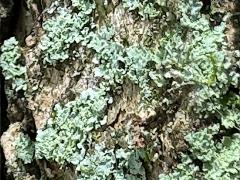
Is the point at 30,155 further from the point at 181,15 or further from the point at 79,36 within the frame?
the point at 181,15

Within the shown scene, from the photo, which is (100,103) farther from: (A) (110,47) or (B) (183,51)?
(B) (183,51)

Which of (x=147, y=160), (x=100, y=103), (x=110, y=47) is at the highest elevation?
(x=110, y=47)

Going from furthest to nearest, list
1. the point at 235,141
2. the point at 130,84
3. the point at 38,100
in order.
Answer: the point at 38,100 → the point at 130,84 → the point at 235,141

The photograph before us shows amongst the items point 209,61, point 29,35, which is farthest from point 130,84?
point 29,35

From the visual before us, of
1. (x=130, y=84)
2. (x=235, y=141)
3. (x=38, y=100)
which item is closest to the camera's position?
(x=235, y=141)

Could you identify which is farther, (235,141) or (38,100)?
(38,100)

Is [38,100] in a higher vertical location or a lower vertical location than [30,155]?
higher

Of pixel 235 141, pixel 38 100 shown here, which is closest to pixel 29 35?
pixel 38 100
